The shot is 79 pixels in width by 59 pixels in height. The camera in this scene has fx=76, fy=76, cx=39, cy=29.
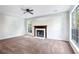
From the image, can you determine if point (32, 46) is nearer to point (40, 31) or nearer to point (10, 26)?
point (40, 31)

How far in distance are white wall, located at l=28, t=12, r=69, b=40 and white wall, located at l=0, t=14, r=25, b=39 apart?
44 centimetres

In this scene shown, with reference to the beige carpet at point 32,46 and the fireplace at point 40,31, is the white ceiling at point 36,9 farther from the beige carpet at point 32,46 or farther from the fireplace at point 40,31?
the beige carpet at point 32,46

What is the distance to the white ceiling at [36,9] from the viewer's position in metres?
2.02

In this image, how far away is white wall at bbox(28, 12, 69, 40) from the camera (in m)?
2.18

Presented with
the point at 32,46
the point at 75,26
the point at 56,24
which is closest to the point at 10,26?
the point at 32,46

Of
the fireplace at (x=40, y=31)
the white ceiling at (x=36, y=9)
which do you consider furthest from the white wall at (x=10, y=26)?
the fireplace at (x=40, y=31)

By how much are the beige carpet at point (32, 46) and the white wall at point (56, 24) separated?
0.19m

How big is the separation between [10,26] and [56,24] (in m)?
1.42

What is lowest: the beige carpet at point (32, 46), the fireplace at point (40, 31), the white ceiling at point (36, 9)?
the beige carpet at point (32, 46)

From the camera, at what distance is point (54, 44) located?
2.35 metres

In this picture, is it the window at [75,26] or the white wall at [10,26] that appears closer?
the window at [75,26]

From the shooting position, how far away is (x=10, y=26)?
7.83 ft

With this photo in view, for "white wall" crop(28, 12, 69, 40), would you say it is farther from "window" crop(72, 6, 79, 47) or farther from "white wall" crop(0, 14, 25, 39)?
"white wall" crop(0, 14, 25, 39)

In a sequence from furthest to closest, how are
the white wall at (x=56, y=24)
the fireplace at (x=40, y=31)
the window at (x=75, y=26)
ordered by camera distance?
the fireplace at (x=40, y=31)
the white wall at (x=56, y=24)
the window at (x=75, y=26)
